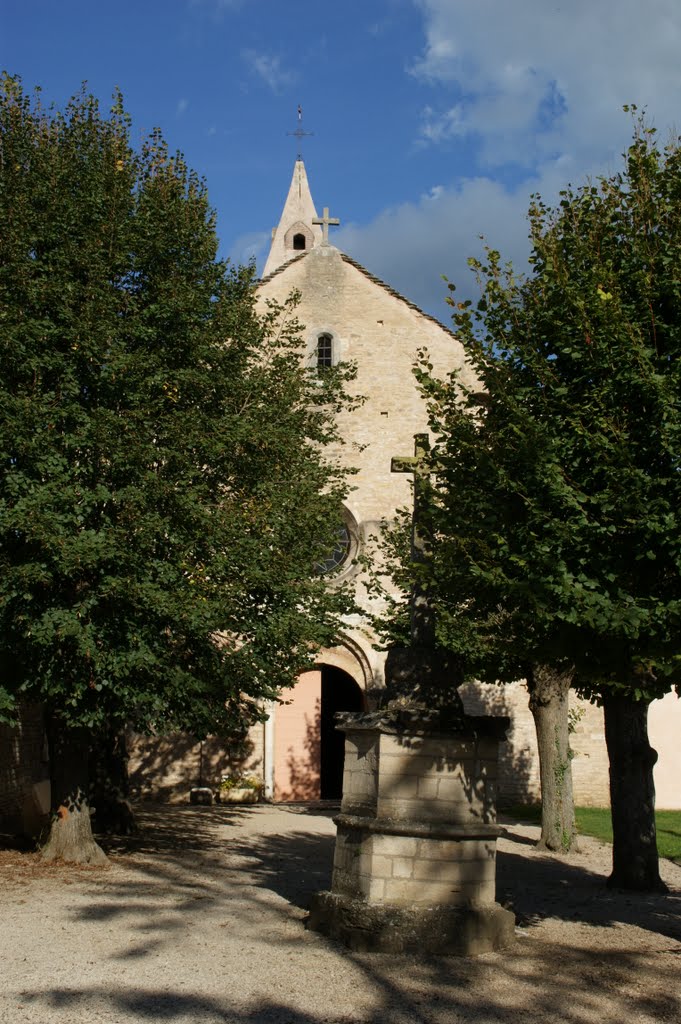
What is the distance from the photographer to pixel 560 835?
13.7 meters

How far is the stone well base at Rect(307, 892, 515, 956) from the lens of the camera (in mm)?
7438

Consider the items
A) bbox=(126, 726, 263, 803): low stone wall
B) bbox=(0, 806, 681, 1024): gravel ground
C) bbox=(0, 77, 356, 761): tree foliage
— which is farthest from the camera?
bbox=(126, 726, 263, 803): low stone wall

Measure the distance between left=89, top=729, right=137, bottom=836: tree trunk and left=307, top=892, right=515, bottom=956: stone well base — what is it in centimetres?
688

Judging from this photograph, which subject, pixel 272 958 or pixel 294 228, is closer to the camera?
pixel 272 958

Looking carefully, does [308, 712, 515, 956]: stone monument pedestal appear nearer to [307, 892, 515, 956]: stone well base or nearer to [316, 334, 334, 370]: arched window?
[307, 892, 515, 956]: stone well base

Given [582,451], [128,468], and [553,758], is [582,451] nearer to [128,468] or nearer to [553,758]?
[128,468]

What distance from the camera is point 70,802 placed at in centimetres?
1113

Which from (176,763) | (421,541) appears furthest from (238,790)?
(421,541)

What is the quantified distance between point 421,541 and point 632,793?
3.59 metres

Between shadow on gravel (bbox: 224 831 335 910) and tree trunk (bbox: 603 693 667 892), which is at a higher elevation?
tree trunk (bbox: 603 693 667 892)

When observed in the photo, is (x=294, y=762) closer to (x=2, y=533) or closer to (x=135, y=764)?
(x=135, y=764)

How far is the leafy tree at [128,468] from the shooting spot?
31.3 ft

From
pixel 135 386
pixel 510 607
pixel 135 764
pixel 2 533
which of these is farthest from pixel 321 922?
pixel 135 764

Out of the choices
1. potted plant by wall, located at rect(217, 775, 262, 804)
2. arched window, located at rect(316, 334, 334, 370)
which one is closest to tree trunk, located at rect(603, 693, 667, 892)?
potted plant by wall, located at rect(217, 775, 262, 804)
